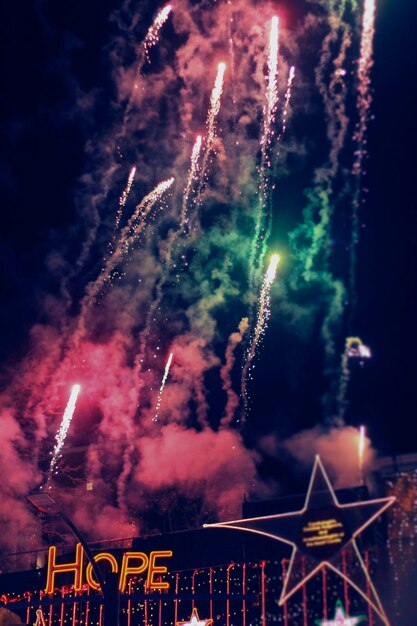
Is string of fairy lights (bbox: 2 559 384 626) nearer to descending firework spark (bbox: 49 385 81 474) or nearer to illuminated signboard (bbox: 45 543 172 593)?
illuminated signboard (bbox: 45 543 172 593)

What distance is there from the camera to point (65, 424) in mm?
23125

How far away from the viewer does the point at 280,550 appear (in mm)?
14594

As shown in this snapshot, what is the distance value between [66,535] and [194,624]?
11897mm

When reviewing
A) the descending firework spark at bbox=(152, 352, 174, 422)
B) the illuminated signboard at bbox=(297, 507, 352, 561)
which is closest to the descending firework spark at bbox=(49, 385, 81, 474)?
the descending firework spark at bbox=(152, 352, 174, 422)

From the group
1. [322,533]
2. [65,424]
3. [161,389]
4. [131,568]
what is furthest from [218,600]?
[65,424]

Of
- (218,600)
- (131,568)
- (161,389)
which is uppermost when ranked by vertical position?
(161,389)

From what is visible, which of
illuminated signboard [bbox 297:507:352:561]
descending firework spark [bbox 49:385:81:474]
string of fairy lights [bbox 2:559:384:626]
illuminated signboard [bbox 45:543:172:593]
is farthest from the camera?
descending firework spark [bbox 49:385:81:474]

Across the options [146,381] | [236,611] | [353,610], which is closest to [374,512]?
[353,610]

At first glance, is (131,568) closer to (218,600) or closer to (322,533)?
(218,600)

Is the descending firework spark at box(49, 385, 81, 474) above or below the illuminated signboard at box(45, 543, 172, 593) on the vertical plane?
above

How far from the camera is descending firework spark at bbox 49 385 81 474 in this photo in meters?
21.9

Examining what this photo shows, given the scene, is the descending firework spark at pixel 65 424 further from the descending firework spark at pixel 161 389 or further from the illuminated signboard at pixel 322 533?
the illuminated signboard at pixel 322 533

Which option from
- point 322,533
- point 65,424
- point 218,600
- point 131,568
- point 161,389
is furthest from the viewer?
point 65,424

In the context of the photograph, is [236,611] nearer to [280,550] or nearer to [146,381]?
[280,550]
